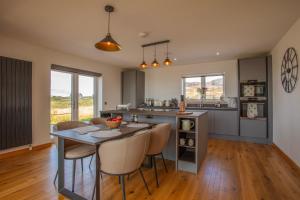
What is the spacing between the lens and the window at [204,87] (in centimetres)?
520

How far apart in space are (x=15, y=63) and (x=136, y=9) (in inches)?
111

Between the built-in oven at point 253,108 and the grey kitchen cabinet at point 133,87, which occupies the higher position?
the grey kitchen cabinet at point 133,87

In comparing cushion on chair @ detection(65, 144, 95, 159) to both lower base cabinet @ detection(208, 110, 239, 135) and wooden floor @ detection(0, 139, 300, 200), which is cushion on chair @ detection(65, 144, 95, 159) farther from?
lower base cabinet @ detection(208, 110, 239, 135)

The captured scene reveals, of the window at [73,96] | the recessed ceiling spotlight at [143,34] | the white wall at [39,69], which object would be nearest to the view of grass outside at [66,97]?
the window at [73,96]

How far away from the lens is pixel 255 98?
4320 millimetres

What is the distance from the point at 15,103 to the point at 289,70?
5351 mm

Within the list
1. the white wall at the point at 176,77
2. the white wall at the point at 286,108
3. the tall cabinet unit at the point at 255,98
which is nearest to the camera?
the white wall at the point at 286,108

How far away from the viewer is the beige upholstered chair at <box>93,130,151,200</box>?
5.26ft

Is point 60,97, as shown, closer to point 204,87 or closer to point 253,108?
point 204,87

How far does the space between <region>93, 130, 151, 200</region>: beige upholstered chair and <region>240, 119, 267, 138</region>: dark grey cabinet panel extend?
3714mm

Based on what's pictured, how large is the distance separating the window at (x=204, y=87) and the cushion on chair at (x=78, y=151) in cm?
413

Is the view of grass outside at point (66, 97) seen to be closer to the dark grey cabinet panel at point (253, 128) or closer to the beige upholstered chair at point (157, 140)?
the beige upholstered chair at point (157, 140)

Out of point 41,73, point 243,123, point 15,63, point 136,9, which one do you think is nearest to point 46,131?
point 41,73

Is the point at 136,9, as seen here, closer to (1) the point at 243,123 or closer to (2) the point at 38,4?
(2) the point at 38,4
